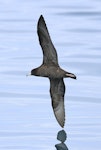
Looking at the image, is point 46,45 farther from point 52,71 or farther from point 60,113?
point 60,113

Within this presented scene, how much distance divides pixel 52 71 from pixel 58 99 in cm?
88

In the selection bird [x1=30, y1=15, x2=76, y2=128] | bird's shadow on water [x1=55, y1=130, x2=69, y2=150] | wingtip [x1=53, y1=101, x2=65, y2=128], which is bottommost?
bird's shadow on water [x1=55, y1=130, x2=69, y2=150]

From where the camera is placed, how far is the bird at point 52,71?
62.9 feet

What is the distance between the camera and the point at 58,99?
19906 millimetres

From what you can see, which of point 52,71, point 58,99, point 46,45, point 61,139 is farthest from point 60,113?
point 46,45

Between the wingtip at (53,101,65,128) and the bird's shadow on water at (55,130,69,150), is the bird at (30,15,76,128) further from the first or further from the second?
the bird's shadow on water at (55,130,69,150)

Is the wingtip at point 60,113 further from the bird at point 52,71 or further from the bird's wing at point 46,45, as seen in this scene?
the bird's wing at point 46,45

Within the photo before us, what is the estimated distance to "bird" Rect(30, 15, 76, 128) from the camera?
1917 cm

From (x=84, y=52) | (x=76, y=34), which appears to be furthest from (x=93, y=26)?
(x=84, y=52)

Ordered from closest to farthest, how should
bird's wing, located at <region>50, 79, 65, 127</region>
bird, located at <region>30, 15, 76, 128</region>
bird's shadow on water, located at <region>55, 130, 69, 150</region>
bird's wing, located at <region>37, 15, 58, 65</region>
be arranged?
bird's shadow on water, located at <region>55, 130, 69, 150</region> → bird, located at <region>30, 15, 76, 128</region> → bird's wing, located at <region>37, 15, 58, 65</region> → bird's wing, located at <region>50, 79, 65, 127</region>

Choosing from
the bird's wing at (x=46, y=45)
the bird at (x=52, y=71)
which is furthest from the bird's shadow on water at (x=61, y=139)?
the bird's wing at (x=46, y=45)

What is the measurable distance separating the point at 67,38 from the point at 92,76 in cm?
353

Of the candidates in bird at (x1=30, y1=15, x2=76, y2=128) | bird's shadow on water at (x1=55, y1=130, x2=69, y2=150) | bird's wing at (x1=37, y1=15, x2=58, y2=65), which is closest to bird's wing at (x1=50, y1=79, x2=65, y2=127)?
bird at (x1=30, y1=15, x2=76, y2=128)

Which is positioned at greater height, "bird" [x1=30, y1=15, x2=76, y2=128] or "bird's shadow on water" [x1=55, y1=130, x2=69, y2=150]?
"bird" [x1=30, y1=15, x2=76, y2=128]
